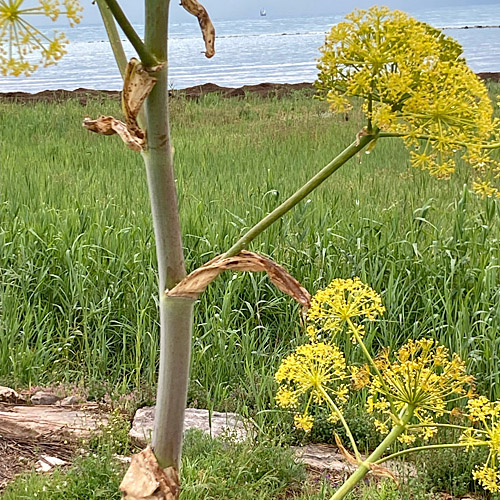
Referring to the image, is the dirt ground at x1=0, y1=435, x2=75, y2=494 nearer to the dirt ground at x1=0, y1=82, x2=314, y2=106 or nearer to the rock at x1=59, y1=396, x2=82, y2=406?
the rock at x1=59, y1=396, x2=82, y2=406

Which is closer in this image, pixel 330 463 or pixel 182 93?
pixel 330 463

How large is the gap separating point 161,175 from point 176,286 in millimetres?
100

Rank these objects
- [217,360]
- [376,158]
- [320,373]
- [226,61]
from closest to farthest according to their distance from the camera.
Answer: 1. [320,373]
2. [217,360]
3. [376,158]
4. [226,61]

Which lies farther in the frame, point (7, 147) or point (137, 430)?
point (7, 147)

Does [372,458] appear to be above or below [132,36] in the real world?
below

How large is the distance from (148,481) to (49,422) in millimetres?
1745

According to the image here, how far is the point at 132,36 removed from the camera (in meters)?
0.56

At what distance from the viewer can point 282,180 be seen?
4441 millimetres

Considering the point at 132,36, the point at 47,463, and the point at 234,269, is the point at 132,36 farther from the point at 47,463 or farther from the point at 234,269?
the point at 47,463

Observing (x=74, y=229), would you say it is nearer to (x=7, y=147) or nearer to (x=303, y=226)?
(x=303, y=226)

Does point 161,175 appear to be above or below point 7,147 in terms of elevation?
above


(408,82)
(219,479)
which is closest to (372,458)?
(408,82)

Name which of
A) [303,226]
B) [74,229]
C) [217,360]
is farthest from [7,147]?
[217,360]

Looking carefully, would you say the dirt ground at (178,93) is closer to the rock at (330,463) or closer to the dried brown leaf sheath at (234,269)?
the rock at (330,463)
